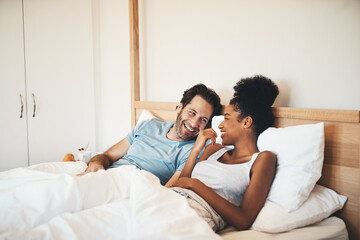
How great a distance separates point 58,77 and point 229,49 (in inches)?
67.7

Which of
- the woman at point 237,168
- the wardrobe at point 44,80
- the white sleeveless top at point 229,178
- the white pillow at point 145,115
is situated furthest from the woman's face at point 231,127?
the wardrobe at point 44,80

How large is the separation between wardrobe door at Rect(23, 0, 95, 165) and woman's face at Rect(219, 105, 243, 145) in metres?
1.81

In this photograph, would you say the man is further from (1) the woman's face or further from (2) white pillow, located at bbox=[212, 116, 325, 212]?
(2) white pillow, located at bbox=[212, 116, 325, 212]

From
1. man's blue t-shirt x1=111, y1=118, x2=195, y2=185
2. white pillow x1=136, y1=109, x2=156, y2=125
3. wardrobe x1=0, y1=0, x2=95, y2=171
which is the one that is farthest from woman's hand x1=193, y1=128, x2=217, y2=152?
wardrobe x1=0, y1=0, x2=95, y2=171

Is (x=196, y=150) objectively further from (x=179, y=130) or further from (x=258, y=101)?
(x=258, y=101)

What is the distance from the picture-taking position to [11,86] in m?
2.37

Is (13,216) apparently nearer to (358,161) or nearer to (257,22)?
(358,161)

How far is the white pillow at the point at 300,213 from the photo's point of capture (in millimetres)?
1069

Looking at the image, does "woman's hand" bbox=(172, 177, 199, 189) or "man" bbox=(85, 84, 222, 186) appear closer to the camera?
"woman's hand" bbox=(172, 177, 199, 189)

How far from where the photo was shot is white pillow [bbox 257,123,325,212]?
1.12 metres

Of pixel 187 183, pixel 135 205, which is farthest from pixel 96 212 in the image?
pixel 187 183

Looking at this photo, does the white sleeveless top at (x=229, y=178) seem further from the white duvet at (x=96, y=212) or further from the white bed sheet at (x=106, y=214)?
the white duvet at (x=96, y=212)

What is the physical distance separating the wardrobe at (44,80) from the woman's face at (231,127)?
1808 millimetres

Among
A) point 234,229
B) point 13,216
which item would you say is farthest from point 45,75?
point 234,229
